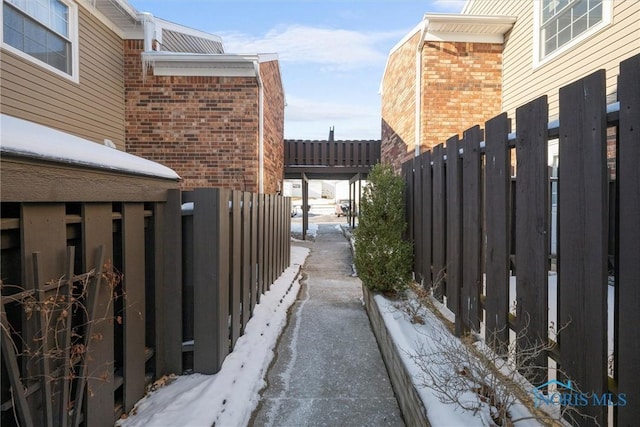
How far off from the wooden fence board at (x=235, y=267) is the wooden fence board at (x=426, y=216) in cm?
206

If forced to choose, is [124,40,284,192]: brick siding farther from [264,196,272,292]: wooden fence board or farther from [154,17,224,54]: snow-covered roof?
[264,196,272,292]: wooden fence board

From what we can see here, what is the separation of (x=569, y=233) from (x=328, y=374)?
86.5 inches

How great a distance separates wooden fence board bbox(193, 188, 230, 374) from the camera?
2.85m

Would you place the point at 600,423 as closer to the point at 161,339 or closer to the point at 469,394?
the point at 469,394

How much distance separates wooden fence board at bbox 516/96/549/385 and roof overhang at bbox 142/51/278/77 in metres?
6.30

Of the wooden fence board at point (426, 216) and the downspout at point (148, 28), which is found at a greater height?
the downspout at point (148, 28)

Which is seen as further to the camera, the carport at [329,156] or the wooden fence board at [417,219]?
the carport at [329,156]

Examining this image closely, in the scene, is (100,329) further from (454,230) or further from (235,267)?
(454,230)

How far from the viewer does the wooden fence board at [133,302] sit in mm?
2271

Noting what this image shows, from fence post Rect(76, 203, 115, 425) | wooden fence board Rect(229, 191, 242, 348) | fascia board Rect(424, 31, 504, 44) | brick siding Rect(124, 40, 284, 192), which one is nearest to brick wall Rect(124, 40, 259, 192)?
brick siding Rect(124, 40, 284, 192)

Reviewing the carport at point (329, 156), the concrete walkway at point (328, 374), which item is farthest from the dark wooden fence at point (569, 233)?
the carport at point (329, 156)

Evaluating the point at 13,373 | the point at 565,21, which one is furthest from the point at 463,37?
the point at 13,373

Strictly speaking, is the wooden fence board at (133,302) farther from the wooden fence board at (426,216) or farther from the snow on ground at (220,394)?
the wooden fence board at (426,216)

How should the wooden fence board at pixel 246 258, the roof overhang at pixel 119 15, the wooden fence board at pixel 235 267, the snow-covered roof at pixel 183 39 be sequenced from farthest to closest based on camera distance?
the snow-covered roof at pixel 183 39
the roof overhang at pixel 119 15
the wooden fence board at pixel 246 258
the wooden fence board at pixel 235 267
